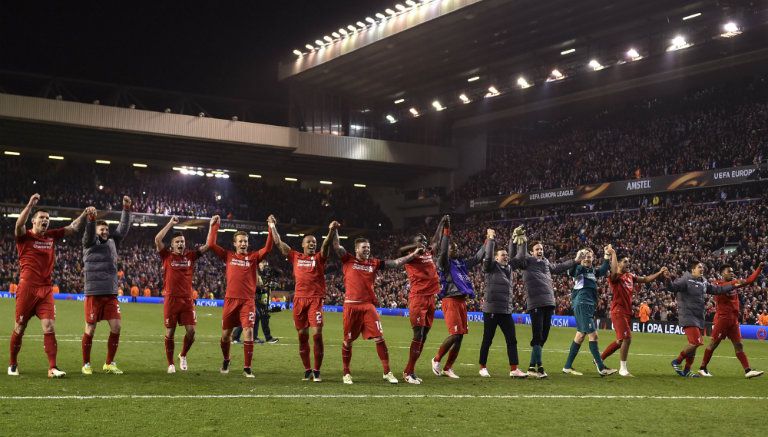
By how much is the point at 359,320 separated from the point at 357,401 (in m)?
2.41

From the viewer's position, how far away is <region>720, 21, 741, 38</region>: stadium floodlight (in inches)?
1474

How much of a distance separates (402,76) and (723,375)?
40.1 metres

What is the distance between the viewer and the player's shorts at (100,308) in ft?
40.7

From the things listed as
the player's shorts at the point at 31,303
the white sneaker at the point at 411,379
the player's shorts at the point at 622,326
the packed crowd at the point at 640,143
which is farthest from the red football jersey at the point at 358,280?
the packed crowd at the point at 640,143

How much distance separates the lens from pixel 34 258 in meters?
11.9

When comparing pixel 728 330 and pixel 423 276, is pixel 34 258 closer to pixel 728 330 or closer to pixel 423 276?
pixel 423 276

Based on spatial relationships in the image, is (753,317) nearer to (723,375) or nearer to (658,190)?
(658,190)

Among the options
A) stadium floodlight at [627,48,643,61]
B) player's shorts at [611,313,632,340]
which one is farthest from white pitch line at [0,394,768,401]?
stadium floodlight at [627,48,643,61]

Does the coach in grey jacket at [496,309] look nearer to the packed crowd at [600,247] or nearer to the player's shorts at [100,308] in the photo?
the player's shorts at [100,308]

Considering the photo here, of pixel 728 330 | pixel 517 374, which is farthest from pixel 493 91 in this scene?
pixel 517 374

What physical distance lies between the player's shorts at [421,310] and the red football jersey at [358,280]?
69 centimetres

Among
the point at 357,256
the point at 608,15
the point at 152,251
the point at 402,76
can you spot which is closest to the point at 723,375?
the point at 357,256

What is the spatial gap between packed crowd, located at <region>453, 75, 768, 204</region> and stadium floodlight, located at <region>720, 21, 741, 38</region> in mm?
6230

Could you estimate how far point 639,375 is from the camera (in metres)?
14.7
